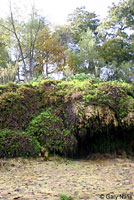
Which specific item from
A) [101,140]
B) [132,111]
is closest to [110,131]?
[101,140]

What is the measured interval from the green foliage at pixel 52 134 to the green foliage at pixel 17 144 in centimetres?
26

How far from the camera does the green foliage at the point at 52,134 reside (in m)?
5.61

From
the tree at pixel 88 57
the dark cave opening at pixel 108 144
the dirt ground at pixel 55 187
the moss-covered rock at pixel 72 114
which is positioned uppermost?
the tree at pixel 88 57

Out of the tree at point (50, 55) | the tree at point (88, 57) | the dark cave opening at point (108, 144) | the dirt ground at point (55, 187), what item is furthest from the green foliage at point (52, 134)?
the tree at point (50, 55)

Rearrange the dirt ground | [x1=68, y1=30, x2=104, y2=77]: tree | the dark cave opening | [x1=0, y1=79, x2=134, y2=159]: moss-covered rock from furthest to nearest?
1. [x1=68, y1=30, x2=104, y2=77]: tree
2. the dark cave opening
3. [x1=0, y1=79, x2=134, y2=159]: moss-covered rock
4. the dirt ground

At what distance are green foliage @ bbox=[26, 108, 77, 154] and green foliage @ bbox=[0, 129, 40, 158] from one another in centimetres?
26

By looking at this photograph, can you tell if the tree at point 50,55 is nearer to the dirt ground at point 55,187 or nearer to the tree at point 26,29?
the tree at point 26,29

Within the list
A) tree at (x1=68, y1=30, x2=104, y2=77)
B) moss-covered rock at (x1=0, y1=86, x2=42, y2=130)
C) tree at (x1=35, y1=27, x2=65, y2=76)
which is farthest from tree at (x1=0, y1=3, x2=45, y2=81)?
moss-covered rock at (x1=0, y1=86, x2=42, y2=130)

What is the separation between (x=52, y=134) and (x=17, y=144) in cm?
107

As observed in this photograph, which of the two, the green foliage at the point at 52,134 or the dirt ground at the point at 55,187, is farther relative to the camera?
the green foliage at the point at 52,134

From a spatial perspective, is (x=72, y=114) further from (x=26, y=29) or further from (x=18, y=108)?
(x=26, y=29)

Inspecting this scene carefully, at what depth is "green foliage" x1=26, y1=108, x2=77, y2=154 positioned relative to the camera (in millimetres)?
5605

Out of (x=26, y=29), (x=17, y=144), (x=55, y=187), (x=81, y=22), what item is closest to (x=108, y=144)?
(x=17, y=144)

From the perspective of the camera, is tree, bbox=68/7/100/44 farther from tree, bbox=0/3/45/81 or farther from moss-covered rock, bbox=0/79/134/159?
moss-covered rock, bbox=0/79/134/159
